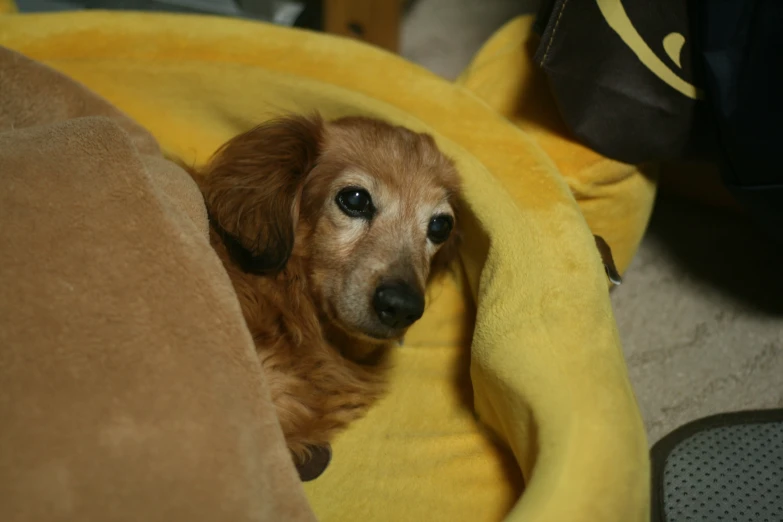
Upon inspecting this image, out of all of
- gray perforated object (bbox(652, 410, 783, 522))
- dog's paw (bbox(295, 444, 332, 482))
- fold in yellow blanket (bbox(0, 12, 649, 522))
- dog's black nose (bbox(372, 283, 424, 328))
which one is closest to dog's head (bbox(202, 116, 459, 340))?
dog's black nose (bbox(372, 283, 424, 328))

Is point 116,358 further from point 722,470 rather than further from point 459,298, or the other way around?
point 722,470

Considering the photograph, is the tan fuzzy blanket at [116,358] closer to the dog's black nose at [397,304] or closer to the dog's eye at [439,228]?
the dog's black nose at [397,304]

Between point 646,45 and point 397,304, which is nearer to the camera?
point 397,304

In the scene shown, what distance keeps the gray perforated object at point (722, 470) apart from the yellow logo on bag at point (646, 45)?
719 millimetres

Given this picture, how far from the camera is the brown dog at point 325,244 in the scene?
1.11 meters

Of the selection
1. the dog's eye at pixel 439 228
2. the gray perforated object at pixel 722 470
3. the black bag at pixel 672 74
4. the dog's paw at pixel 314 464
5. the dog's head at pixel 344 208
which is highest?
the black bag at pixel 672 74

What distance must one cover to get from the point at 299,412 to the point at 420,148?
560mm

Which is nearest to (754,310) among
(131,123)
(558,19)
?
(558,19)

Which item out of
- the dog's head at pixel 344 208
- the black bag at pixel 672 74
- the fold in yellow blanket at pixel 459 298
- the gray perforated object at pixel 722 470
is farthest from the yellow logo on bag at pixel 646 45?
the gray perforated object at pixel 722 470

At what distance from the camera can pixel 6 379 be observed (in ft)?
2.32

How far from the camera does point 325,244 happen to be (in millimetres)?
1178

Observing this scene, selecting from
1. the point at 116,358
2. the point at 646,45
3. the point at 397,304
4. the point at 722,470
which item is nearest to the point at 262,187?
the point at 397,304

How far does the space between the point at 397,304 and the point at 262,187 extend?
341 millimetres

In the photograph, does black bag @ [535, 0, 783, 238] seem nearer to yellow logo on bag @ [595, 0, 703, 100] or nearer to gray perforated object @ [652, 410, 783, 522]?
yellow logo on bag @ [595, 0, 703, 100]
